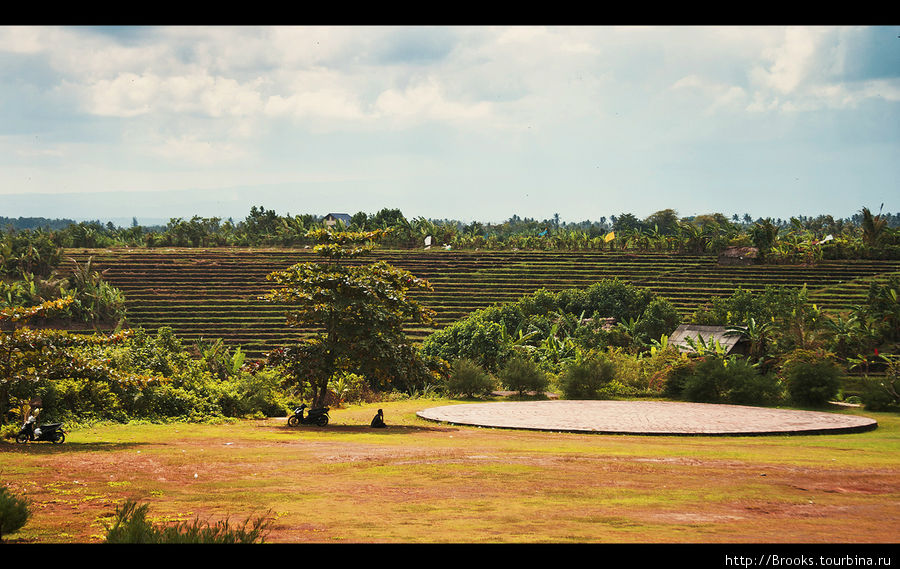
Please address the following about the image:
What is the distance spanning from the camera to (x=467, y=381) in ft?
91.6

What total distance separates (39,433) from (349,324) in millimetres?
7764

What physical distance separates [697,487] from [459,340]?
2448 centimetres

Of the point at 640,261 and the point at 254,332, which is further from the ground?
the point at 640,261

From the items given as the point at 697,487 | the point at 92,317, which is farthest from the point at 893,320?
the point at 92,317

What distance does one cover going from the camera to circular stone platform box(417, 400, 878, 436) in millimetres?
18580

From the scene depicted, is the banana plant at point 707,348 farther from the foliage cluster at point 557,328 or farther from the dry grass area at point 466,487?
the dry grass area at point 466,487

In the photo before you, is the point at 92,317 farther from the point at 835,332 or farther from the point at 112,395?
the point at 835,332

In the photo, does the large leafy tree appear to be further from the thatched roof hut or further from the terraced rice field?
the thatched roof hut

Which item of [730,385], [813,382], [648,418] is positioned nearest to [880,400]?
[813,382]

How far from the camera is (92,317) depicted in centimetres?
5347

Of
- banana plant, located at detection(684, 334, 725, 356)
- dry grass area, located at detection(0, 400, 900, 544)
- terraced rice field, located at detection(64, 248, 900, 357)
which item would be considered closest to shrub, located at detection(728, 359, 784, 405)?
banana plant, located at detection(684, 334, 725, 356)

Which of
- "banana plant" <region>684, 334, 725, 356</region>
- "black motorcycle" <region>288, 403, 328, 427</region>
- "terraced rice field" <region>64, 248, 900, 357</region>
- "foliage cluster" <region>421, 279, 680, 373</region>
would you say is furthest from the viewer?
"terraced rice field" <region>64, 248, 900, 357</region>

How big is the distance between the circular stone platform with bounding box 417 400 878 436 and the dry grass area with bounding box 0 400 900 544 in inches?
79.1

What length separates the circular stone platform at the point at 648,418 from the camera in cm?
1858
